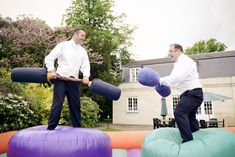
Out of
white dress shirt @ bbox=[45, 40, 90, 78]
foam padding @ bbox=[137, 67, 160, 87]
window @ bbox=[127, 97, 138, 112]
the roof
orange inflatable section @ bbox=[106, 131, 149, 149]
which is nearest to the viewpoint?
foam padding @ bbox=[137, 67, 160, 87]

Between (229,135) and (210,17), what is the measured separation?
16.3 m

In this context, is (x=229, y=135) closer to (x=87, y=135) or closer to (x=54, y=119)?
(x=87, y=135)

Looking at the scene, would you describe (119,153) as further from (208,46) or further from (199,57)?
(208,46)

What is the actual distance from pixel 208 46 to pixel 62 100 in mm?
29286

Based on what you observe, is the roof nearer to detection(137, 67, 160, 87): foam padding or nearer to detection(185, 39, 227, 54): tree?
detection(185, 39, 227, 54): tree

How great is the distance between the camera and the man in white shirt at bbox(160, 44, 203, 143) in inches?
126

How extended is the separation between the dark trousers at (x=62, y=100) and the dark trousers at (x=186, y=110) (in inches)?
53.7

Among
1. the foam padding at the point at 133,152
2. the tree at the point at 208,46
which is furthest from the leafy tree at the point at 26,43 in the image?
the tree at the point at 208,46

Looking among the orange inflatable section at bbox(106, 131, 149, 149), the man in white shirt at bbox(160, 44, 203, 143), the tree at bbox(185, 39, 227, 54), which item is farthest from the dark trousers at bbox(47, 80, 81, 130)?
the tree at bbox(185, 39, 227, 54)

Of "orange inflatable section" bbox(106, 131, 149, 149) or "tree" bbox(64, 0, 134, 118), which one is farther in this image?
"tree" bbox(64, 0, 134, 118)

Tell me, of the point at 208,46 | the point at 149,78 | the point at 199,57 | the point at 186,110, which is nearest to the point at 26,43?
the point at 149,78

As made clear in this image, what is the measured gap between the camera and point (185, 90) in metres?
3.42

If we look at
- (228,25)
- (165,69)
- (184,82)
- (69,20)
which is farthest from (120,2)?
(184,82)

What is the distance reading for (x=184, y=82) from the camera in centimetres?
340
